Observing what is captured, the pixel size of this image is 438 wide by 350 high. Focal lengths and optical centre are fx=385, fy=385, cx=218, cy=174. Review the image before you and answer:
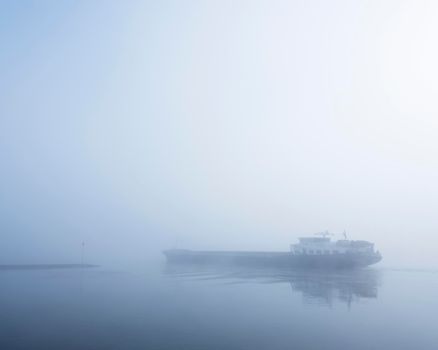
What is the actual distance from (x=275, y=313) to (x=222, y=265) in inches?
2278

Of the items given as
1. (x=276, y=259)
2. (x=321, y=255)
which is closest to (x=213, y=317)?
(x=321, y=255)

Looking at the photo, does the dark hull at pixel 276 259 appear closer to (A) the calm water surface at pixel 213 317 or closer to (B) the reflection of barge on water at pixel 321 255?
(B) the reflection of barge on water at pixel 321 255

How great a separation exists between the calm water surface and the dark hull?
25.0 m

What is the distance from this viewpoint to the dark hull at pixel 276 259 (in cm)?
7394

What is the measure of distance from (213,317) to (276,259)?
5411cm

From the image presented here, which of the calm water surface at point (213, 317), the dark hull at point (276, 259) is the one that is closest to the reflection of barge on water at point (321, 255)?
the dark hull at point (276, 259)

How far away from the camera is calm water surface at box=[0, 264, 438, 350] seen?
904 inches

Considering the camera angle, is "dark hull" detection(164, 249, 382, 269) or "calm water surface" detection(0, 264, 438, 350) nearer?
"calm water surface" detection(0, 264, 438, 350)

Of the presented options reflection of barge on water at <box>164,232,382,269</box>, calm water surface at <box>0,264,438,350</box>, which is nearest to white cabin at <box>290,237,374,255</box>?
reflection of barge on water at <box>164,232,382,269</box>

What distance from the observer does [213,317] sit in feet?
98.4

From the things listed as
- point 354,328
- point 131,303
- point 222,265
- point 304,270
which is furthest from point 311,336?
point 222,265

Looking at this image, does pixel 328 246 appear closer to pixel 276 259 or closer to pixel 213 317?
pixel 276 259

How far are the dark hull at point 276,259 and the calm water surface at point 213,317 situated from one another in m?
25.0

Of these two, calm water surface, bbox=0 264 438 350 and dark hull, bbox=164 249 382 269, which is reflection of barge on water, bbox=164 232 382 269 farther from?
calm water surface, bbox=0 264 438 350
